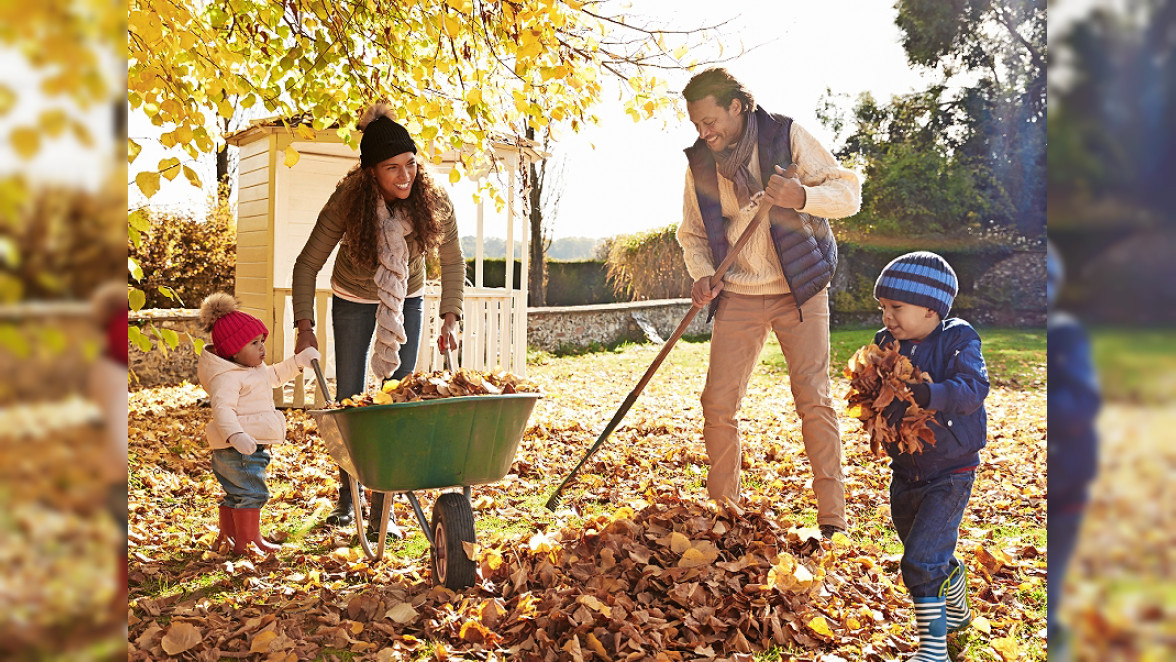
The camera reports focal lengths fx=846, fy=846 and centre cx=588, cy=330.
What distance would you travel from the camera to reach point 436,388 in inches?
118

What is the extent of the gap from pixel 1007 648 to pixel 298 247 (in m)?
7.92

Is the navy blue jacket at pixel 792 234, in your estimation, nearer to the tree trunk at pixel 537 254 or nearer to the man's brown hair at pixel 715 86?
the man's brown hair at pixel 715 86

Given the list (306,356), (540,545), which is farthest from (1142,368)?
(306,356)

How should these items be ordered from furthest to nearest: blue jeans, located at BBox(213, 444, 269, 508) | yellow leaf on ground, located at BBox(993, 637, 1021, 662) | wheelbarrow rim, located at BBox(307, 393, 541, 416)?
blue jeans, located at BBox(213, 444, 269, 508), wheelbarrow rim, located at BBox(307, 393, 541, 416), yellow leaf on ground, located at BBox(993, 637, 1021, 662)

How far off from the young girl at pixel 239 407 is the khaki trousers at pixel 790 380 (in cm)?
178

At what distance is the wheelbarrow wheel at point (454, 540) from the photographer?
9.65ft

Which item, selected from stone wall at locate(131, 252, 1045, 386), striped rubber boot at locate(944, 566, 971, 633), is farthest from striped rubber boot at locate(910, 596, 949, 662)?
stone wall at locate(131, 252, 1045, 386)

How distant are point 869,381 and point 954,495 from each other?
382 mm

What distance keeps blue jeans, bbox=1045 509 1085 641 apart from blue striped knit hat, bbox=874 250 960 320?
2006 millimetres

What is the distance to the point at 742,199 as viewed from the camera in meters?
3.47

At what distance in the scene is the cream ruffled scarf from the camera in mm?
3617

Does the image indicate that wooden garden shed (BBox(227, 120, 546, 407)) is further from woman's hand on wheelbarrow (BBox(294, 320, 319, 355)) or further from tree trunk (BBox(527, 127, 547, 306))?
tree trunk (BBox(527, 127, 547, 306))

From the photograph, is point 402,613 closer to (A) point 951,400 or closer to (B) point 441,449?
(B) point 441,449

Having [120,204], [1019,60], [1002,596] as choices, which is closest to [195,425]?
[1002,596]
